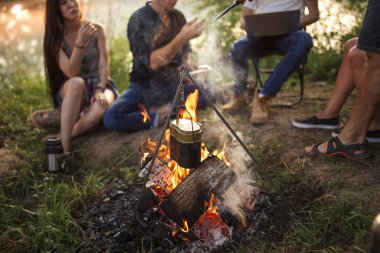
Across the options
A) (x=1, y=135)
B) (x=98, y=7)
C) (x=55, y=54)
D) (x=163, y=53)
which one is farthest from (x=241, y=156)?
(x=98, y=7)

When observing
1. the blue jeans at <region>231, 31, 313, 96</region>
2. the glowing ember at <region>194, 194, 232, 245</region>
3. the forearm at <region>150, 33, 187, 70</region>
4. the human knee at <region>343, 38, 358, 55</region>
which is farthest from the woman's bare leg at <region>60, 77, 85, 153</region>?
the human knee at <region>343, 38, 358, 55</region>

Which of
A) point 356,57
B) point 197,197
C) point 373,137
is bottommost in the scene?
point 197,197

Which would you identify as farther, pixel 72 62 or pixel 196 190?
pixel 72 62

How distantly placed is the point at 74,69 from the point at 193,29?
1.43 metres

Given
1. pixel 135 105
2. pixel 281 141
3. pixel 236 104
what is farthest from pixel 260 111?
pixel 135 105

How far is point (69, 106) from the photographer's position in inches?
183

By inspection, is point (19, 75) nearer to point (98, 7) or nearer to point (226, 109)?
point (98, 7)

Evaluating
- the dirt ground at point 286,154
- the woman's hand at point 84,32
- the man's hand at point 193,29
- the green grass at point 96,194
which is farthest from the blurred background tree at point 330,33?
the green grass at point 96,194

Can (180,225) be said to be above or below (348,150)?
below

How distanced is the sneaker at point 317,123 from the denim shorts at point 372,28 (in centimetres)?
118

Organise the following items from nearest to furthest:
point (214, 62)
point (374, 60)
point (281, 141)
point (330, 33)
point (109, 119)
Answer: point (374, 60) < point (281, 141) < point (109, 119) < point (330, 33) < point (214, 62)

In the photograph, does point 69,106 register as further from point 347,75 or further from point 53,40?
point 347,75

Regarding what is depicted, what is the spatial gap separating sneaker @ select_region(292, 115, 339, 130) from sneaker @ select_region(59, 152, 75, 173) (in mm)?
2348

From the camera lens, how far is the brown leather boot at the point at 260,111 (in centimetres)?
462
